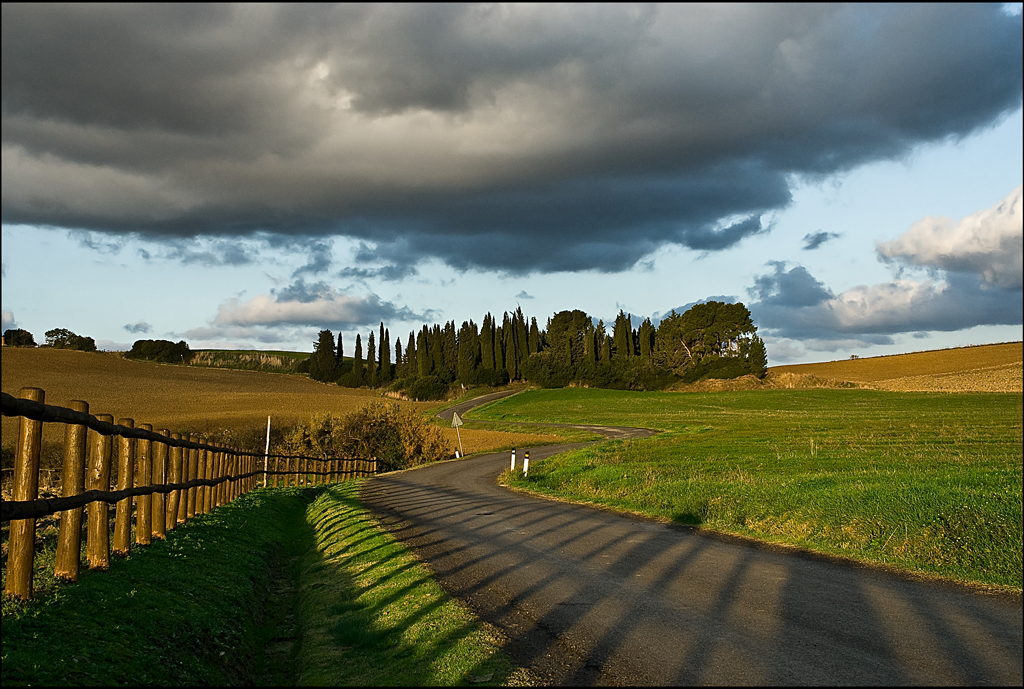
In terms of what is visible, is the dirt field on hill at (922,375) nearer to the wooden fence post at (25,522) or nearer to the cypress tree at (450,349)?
the cypress tree at (450,349)

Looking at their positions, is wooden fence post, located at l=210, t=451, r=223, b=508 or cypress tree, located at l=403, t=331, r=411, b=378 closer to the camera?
wooden fence post, located at l=210, t=451, r=223, b=508

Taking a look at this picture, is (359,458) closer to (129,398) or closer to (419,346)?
(129,398)

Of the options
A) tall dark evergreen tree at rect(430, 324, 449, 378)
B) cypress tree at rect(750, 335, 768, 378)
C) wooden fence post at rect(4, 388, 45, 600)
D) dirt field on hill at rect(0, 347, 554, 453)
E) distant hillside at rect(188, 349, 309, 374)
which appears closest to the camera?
wooden fence post at rect(4, 388, 45, 600)

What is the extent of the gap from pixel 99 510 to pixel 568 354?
334 ft

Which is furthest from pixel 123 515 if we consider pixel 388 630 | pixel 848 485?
pixel 848 485

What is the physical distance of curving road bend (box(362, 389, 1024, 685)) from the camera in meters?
5.58

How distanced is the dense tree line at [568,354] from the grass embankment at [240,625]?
306ft

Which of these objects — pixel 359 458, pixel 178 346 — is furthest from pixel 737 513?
pixel 178 346

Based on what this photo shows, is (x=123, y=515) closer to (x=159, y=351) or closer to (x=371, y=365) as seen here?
(x=371, y=365)

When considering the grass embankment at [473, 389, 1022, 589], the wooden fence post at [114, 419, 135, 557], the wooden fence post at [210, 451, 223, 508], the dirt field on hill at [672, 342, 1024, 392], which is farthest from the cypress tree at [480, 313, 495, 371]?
the wooden fence post at [114, 419, 135, 557]

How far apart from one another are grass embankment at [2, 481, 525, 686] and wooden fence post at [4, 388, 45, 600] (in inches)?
7.2

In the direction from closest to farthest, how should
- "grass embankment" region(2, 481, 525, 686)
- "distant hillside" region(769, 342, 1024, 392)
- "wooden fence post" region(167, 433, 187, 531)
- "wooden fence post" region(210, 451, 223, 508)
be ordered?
"grass embankment" region(2, 481, 525, 686)
"wooden fence post" region(167, 433, 187, 531)
"wooden fence post" region(210, 451, 223, 508)
"distant hillside" region(769, 342, 1024, 392)

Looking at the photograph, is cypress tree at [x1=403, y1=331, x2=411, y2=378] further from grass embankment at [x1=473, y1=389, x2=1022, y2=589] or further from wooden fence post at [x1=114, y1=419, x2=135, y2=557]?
wooden fence post at [x1=114, y1=419, x2=135, y2=557]

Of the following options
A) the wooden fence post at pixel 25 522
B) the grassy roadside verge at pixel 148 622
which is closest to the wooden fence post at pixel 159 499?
the grassy roadside verge at pixel 148 622
